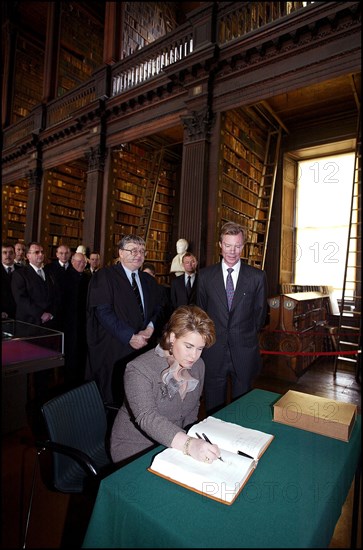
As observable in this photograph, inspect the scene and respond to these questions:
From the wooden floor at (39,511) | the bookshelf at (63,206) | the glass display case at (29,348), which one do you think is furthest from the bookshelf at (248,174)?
the bookshelf at (63,206)

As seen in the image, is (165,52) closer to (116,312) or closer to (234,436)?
(116,312)

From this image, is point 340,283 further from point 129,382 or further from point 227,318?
point 129,382

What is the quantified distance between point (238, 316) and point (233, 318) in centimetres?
4

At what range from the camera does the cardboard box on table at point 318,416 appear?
1473 millimetres

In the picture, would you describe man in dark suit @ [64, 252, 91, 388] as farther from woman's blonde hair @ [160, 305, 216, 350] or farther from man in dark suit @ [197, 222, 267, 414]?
woman's blonde hair @ [160, 305, 216, 350]

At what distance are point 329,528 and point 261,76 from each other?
5.51m

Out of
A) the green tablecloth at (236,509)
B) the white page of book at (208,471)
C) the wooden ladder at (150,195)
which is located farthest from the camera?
the wooden ladder at (150,195)

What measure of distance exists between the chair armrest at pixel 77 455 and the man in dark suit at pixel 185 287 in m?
2.63

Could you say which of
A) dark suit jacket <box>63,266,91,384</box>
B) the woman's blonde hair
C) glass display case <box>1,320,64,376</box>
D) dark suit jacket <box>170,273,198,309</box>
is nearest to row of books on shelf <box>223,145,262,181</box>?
dark suit jacket <box>170,273,198,309</box>

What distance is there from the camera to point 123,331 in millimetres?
2527

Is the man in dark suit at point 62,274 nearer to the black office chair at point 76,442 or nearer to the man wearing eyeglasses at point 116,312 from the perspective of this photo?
the man wearing eyeglasses at point 116,312

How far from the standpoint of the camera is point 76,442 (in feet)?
5.71

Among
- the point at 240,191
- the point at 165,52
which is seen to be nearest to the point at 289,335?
the point at 240,191

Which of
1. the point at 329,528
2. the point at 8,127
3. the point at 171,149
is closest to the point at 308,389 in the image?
the point at 329,528
